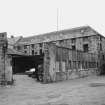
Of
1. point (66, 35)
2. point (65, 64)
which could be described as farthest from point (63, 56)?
point (66, 35)

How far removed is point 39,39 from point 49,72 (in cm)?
2514

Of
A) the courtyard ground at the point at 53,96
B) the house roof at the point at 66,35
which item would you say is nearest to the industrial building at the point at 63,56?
the house roof at the point at 66,35

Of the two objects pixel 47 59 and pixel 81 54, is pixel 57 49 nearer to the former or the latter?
pixel 47 59

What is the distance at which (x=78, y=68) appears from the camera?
25.3 metres

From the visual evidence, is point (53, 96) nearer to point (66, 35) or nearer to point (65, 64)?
point (65, 64)

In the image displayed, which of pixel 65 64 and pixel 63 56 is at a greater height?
pixel 63 56

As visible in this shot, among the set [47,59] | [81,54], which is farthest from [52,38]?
[47,59]

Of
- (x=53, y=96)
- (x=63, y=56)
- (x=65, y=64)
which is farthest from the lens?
(x=65, y=64)

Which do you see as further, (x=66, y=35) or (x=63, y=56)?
(x=66, y=35)

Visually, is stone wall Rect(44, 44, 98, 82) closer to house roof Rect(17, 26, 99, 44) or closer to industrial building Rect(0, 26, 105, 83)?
industrial building Rect(0, 26, 105, 83)

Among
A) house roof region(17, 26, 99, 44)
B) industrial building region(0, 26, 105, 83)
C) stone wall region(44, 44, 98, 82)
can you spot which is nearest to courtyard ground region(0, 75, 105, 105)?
industrial building region(0, 26, 105, 83)

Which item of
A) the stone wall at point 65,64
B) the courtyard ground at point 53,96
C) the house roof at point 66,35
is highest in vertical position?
the house roof at point 66,35

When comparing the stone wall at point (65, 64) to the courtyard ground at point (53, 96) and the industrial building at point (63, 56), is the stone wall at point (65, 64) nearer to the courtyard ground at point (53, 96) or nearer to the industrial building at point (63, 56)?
the industrial building at point (63, 56)

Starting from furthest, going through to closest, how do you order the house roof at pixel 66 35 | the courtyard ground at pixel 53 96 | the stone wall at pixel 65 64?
the house roof at pixel 66 35, the stone wall at pixel 65 64, the courtyard ground at pixel 53 96
